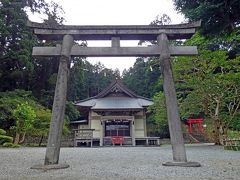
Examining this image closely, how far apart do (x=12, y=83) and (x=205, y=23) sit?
2453 centimetres

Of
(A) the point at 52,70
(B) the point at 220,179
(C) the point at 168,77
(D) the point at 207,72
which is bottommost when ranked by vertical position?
(B) the point at 220,179

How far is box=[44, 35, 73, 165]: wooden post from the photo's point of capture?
6.22 m

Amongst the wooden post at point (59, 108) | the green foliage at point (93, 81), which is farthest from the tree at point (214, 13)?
the green foliage at point (93, 81)

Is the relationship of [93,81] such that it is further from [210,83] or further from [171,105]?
[171,105]

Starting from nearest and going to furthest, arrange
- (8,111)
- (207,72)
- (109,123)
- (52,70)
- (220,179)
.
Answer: (220,179), (207,72), (8,111), (109,123), (52,70)

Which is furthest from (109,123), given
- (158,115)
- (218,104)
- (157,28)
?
(157,28)

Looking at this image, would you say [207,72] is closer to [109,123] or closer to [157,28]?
[157,28]

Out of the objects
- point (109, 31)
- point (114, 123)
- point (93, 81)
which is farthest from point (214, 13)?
point (93, 81)

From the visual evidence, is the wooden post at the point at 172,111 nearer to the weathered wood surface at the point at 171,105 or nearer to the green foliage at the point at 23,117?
the weathered wood surface at the point at 171,105

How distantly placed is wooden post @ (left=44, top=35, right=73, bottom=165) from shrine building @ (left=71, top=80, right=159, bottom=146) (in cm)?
1583

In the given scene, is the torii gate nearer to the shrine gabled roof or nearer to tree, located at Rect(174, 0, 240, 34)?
tree, located at Rect(174, 0, 240, 34)

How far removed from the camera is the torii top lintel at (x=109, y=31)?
7121 mm

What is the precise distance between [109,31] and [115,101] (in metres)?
18.5

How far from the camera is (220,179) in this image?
4.44 meters
